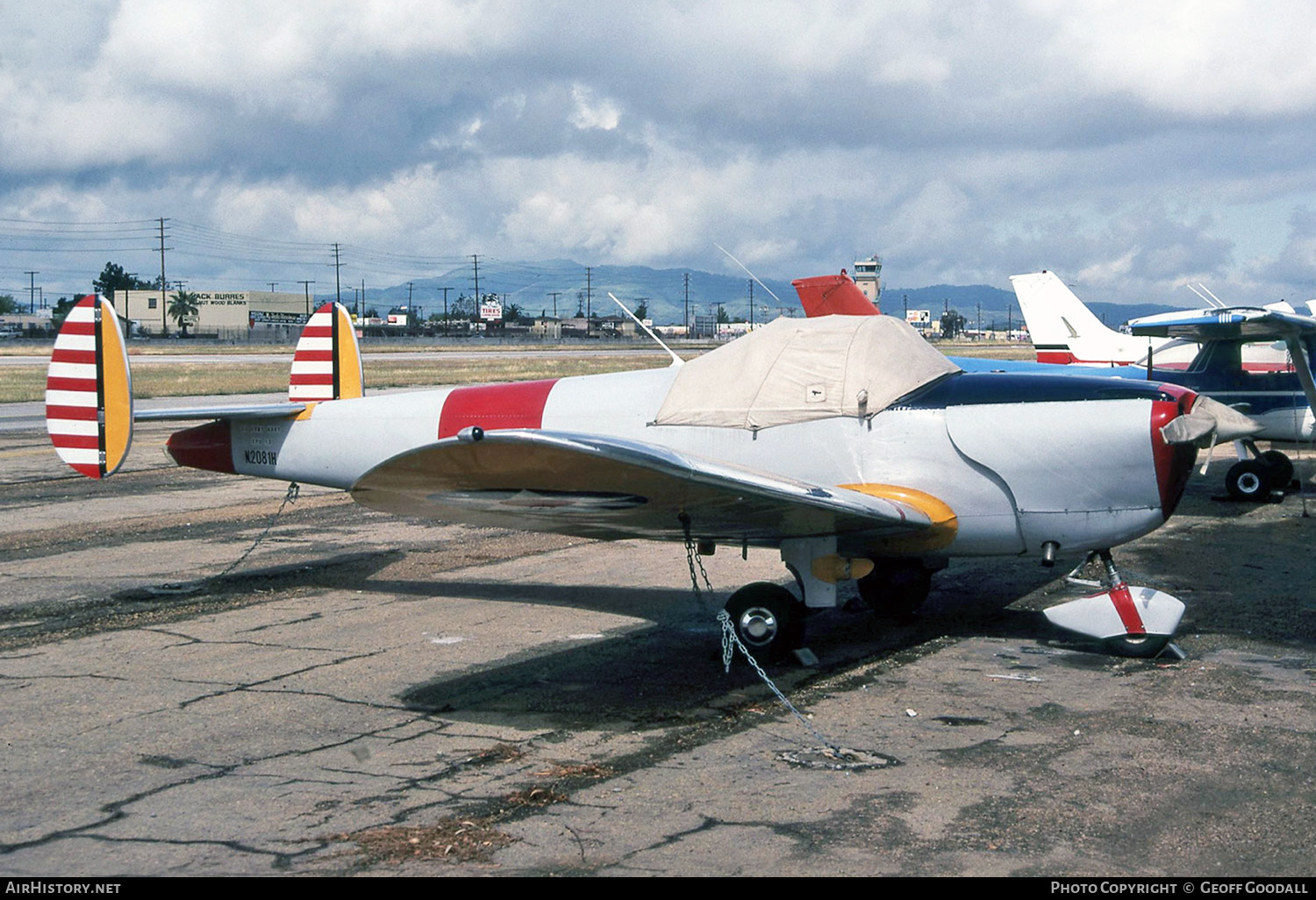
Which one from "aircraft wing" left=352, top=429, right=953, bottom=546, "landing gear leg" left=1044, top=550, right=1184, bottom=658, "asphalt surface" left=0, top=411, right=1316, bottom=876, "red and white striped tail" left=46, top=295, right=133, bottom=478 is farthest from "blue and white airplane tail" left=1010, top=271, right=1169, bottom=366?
"red and white striped tail" left=46, top=295, right=133, bottom=478

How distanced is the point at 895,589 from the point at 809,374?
1792 millimetres

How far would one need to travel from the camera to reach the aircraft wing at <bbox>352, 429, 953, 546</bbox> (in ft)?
18.6

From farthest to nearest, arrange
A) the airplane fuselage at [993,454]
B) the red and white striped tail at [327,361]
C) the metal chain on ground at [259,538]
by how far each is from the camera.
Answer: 1. the red and white striped tail at [327,361]
2. the metal chain on ground at [259,538]
3. the airplane fuselage at [993,454]

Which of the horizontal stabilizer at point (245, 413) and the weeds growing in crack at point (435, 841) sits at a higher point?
the horizontal stabilizer at point (245, 413)

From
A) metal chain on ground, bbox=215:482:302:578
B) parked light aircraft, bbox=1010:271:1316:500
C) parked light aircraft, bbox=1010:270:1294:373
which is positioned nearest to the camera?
metal chain on ground, bbox=215:482:302:578

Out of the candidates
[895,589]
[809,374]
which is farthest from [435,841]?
[895,589]

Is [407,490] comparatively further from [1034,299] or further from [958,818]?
[1034,299]

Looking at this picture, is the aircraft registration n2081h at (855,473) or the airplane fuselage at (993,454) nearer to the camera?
the aircraft registration n2081h at (855,473)

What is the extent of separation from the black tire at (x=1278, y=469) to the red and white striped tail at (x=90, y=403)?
13.4 m

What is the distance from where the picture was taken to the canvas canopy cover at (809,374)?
773 cm

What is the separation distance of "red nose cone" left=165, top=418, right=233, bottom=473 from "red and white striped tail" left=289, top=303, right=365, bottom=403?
3.19 ft

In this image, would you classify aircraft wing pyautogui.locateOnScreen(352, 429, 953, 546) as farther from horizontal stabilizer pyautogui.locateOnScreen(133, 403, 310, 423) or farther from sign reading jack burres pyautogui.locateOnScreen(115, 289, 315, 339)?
sign reading jack burres pyautogui.locateOnScreen(115, 289, 315, 339)

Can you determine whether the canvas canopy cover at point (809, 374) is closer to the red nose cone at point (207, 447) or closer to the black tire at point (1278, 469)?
the red nose cone at point (207, 447)

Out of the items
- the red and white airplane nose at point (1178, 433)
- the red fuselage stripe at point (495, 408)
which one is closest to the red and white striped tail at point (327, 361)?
the red fuselage stripe at point (495, 408)
